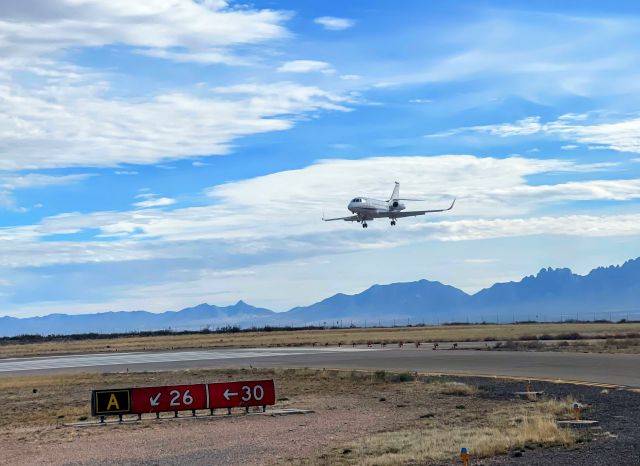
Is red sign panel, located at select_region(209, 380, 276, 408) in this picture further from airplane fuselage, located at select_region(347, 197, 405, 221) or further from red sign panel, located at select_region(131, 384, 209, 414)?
airplane fuselage, located at select_region(347, 197, 405, 221)

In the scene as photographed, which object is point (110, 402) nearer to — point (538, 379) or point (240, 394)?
point (240, 394)

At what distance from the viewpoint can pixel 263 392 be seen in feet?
95.9

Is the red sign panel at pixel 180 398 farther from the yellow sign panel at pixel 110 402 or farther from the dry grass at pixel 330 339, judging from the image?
the dry grass at pixel 330 339

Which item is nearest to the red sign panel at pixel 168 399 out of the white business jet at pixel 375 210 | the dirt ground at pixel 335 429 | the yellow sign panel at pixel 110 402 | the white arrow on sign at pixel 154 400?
the white arrow on sign at pixel 154 400

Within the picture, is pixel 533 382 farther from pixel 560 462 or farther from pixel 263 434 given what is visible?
pixel 560 462

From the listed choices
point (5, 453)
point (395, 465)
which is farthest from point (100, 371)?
point (395, 465)

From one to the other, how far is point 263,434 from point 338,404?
736 centimetres

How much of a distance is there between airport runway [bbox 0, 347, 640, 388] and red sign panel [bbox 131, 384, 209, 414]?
15645mm

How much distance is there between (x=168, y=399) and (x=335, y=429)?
274 inches

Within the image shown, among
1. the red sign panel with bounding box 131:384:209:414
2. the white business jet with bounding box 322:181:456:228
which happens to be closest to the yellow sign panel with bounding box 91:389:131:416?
the red sign panel with bounding box 131:384:209:414

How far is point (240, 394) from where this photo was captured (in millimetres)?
28984

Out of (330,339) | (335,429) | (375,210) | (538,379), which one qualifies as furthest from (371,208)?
(335,429)

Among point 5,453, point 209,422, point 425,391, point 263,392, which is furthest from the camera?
point 425,391

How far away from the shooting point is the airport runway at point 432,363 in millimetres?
39031
